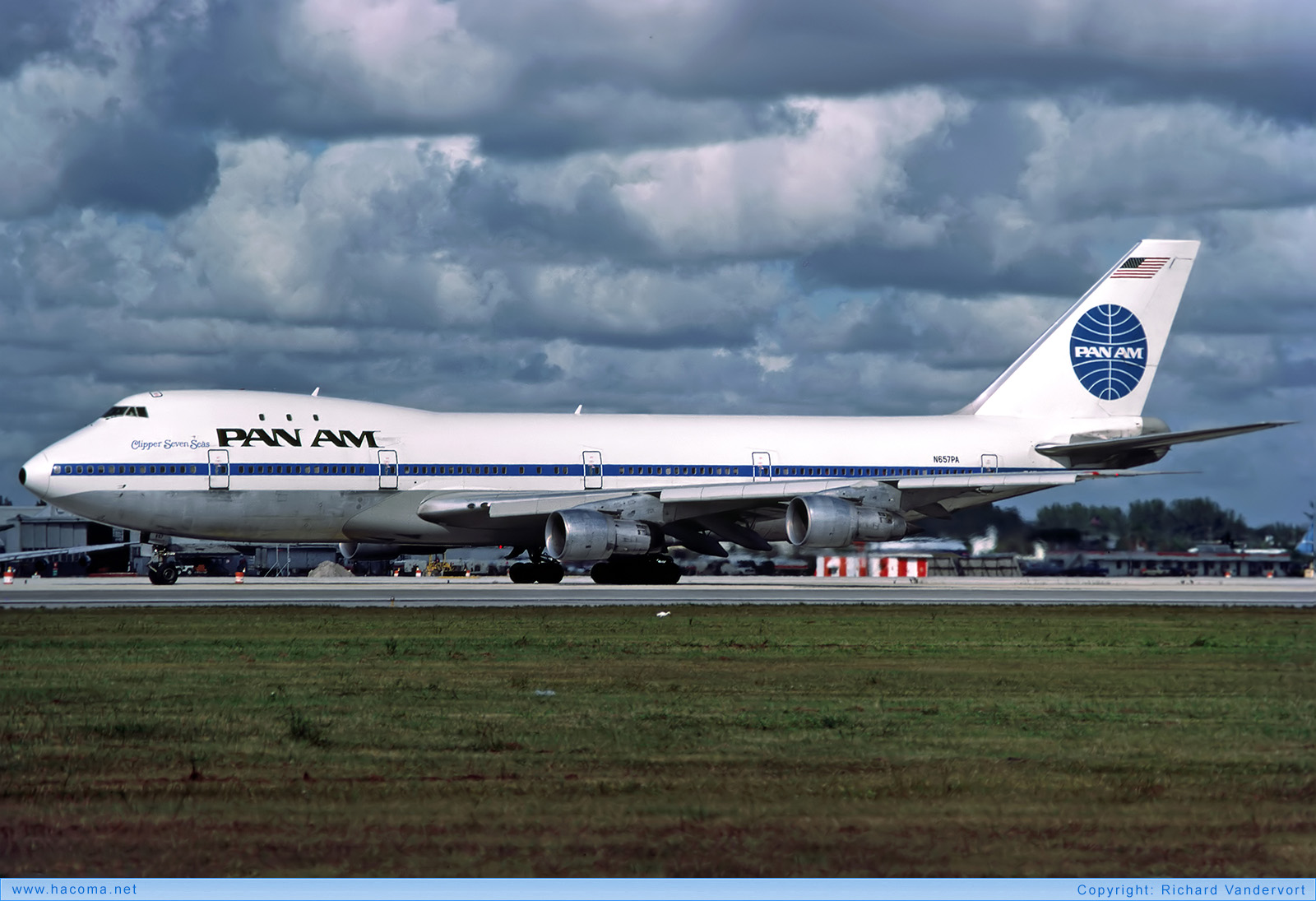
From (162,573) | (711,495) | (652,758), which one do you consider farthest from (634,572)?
(652,758)

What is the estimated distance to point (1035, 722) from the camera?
44.5ft

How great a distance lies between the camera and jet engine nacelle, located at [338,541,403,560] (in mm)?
45062

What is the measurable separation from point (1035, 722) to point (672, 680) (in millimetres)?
4625

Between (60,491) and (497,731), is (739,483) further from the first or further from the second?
(497,731)

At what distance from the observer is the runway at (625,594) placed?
1282 inches

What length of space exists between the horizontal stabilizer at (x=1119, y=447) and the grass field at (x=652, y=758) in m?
21.9

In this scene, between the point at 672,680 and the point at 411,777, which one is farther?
the point at 672,680

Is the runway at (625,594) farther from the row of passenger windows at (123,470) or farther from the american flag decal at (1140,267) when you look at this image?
the american flag decal at (1140,267)

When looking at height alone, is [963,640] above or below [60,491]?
below

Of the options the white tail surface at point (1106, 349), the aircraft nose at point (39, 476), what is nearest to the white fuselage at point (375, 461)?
the aircraft nose at point (39, 476)

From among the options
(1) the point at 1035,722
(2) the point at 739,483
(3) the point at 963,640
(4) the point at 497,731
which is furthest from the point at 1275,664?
(2) the point at 739,483

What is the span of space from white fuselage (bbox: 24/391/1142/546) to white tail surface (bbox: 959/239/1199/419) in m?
4.74

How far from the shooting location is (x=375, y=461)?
132 ft

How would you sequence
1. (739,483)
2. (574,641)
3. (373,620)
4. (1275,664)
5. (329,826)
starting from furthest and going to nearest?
(739,483) → (373,620) → (574,641) → (1275,664) → (329,826)
